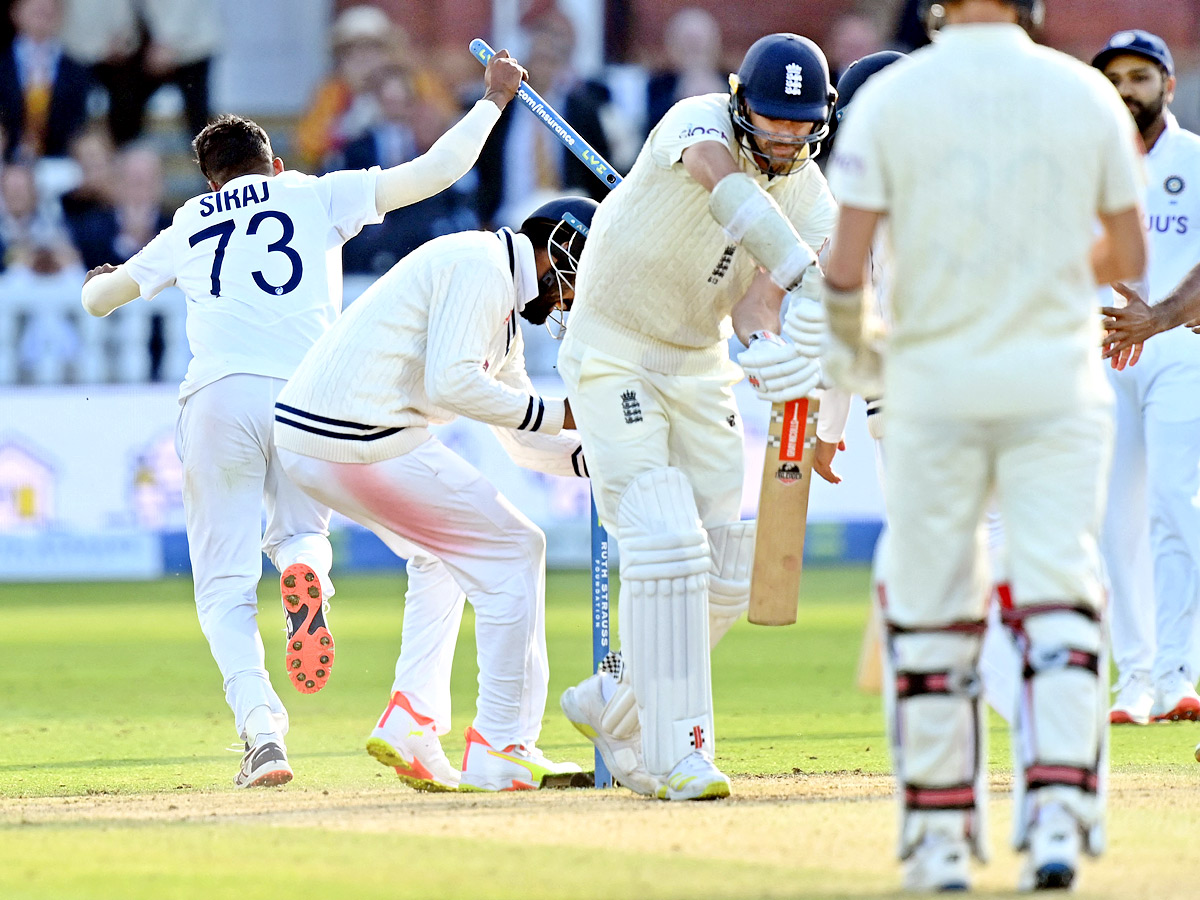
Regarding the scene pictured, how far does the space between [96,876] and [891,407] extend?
1.80 m

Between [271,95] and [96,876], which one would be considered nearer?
[96,876]

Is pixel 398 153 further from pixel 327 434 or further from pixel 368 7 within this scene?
pixel 327 434

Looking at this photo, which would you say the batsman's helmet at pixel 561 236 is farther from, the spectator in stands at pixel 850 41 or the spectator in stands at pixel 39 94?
the spectator in stands at pixel 39 94

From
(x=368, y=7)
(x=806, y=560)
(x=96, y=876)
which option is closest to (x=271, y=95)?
(x=368, y=7)

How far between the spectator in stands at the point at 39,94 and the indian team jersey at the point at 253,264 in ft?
39.0

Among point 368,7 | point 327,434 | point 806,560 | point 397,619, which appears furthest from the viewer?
point 368,7

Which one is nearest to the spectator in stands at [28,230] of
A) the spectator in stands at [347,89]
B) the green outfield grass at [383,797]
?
the spectator in stands at [347,89]

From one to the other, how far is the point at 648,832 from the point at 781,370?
4.13 ft

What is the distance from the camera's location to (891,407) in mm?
3514

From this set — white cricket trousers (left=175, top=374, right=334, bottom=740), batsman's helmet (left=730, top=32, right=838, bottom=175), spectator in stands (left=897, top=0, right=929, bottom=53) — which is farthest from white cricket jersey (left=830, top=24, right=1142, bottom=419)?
spectator in stands (left=897, top=0, right=929, bottom=53)

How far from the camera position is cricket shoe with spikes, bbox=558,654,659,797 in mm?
5410

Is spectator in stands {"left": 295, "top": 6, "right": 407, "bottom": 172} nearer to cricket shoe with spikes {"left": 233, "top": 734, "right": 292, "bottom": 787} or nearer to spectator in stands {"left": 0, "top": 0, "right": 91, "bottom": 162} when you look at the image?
spectator in stands {"left": 0, "top": 0, "right": 91, "bottom": 162}

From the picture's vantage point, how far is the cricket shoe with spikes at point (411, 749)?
5699 mm

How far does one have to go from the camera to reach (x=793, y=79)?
4891 mm
